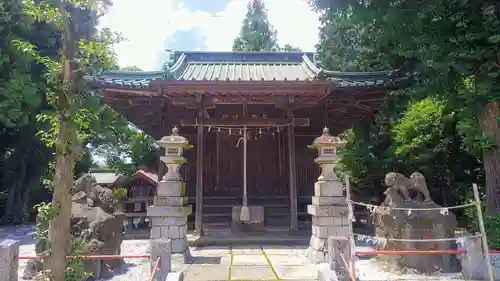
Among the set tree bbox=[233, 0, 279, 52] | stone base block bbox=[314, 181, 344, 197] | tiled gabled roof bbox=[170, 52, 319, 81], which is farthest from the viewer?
tree bbox=[233, 0, 279, 52]

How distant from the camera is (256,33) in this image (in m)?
36.4

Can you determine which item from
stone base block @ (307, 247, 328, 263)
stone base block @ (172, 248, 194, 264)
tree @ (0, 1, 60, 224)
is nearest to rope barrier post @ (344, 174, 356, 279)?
stone base block @ (307, 247, 328, 263)

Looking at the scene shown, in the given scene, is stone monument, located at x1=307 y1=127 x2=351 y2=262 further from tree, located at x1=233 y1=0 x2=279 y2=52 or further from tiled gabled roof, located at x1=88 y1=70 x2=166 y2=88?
tree, located at x1=233 y1=0 x2=279 y2=52

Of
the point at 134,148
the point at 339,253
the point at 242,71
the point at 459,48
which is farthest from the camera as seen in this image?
the point at 134,148

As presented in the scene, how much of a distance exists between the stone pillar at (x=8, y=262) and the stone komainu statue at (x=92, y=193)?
241 centimetres

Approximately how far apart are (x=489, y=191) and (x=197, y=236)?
7.71 m

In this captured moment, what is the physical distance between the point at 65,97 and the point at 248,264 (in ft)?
16.1

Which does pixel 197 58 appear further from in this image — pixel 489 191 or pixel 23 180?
pixel 23 180

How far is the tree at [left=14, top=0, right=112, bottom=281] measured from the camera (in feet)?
12.4

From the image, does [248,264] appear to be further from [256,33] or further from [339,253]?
[256,33]

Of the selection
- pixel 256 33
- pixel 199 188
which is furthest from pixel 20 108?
pixel 256 33

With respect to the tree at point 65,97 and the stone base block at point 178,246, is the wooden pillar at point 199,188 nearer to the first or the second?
the stone base block at point 178,246

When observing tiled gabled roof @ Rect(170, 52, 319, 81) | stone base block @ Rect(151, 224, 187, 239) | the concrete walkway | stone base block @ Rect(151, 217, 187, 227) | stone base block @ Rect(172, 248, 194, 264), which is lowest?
the concrete walkway

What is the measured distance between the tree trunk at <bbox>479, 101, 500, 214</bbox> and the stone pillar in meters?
9.87
